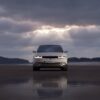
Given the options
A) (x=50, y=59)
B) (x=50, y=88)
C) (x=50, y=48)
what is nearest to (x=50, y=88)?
(x=50, y=88)

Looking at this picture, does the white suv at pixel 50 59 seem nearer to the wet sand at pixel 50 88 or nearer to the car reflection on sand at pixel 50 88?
the wet sand at pixel 50 88

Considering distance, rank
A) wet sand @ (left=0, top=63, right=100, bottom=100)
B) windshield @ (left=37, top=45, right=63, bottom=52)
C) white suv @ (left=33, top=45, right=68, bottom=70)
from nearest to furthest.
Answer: wet sand @ (left=0, top=63, right=100, bottom=100) < white suv @ (left=33, top=45, right=68, bottom=70) < windshield @ (left=37, top=45, right=63, bottom=52)

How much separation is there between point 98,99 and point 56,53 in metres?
17.7

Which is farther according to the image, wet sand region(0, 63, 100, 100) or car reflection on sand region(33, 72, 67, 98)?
car reflection on sand region(33, 72, 67, 98)

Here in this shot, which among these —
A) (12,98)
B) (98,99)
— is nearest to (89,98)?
(98,99)

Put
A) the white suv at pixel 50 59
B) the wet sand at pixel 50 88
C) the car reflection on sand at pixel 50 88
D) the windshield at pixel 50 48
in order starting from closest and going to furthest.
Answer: the wet sand at pixel 50 88 → the car reflection on sand at pixel 50 88 → the white suv at pixel 50 59 → the windshield at pixel 50 48

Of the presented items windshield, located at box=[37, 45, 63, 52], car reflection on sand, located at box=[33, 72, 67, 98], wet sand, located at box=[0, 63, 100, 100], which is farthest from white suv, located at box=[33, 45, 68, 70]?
car reflection on sand, located at box=[33, 72, 67, 98]

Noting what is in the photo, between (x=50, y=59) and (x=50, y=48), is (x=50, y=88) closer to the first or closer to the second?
(x=50, y=59)

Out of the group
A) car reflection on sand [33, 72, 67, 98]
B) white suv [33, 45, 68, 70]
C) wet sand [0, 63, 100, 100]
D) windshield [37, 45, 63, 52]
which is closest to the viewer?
wet sand [0, 63, 100, 100]

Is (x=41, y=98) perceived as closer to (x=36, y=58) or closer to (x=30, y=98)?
(x=30, y=98)

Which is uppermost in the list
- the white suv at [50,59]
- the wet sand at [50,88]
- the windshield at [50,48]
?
the windshield at [50,48]

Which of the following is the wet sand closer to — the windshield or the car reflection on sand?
the car reflection on sand

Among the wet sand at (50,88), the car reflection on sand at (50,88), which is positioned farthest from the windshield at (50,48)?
the car reflection on sand at (50,88)

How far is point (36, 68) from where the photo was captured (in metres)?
28.6
